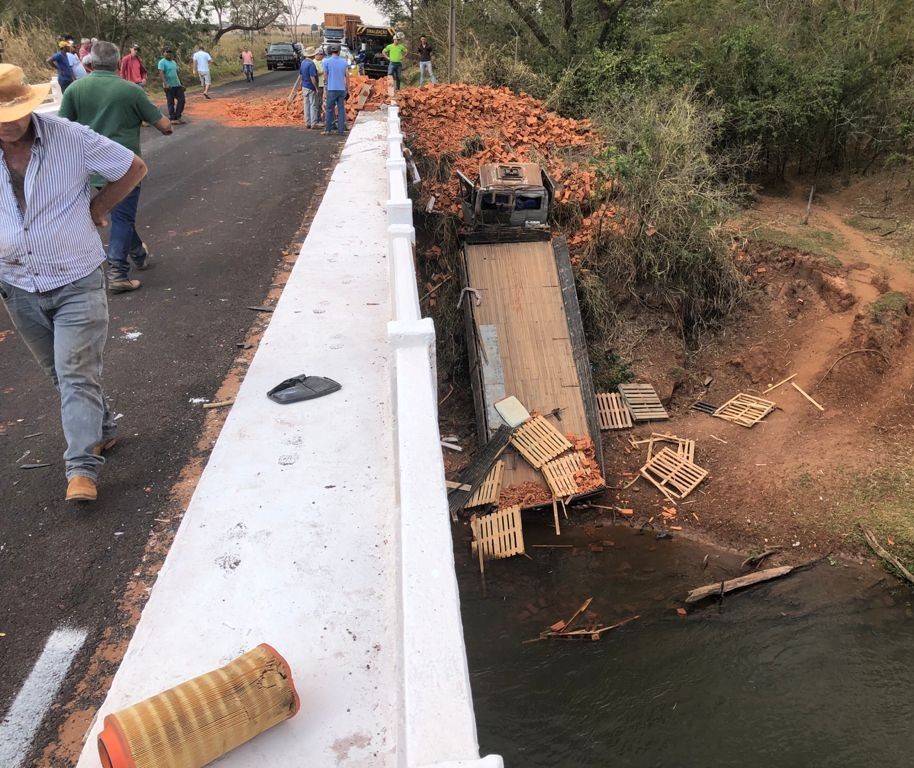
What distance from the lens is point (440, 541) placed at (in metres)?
2.73

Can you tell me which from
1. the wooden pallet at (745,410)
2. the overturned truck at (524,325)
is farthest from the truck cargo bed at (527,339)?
the wooden pallet at (745,410)

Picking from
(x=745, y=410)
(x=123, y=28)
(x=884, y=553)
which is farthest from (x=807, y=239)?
(x=123, y=28)

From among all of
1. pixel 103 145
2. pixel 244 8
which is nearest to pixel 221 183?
pixel 103 145

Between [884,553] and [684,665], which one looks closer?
[684,665]

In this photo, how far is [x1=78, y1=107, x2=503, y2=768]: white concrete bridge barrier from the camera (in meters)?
2.33

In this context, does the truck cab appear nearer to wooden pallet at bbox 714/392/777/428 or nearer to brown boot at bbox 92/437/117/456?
wooden pallet at bbox 714/392/777/428

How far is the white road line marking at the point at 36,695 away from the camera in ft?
8.06

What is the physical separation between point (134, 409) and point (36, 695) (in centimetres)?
221

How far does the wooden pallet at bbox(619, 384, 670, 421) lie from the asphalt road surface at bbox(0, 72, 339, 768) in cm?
537

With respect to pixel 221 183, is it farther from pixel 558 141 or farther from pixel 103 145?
pixel 103 145

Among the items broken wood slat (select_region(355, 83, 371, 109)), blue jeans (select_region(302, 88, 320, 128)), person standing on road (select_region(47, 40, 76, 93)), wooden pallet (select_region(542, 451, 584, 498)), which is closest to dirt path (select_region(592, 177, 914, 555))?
wooden pallet (select_region(542, 451, 584, 498))

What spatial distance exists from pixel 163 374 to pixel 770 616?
665cm

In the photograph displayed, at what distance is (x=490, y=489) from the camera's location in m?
8.28

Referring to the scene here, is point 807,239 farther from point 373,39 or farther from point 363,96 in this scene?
point 373,39
